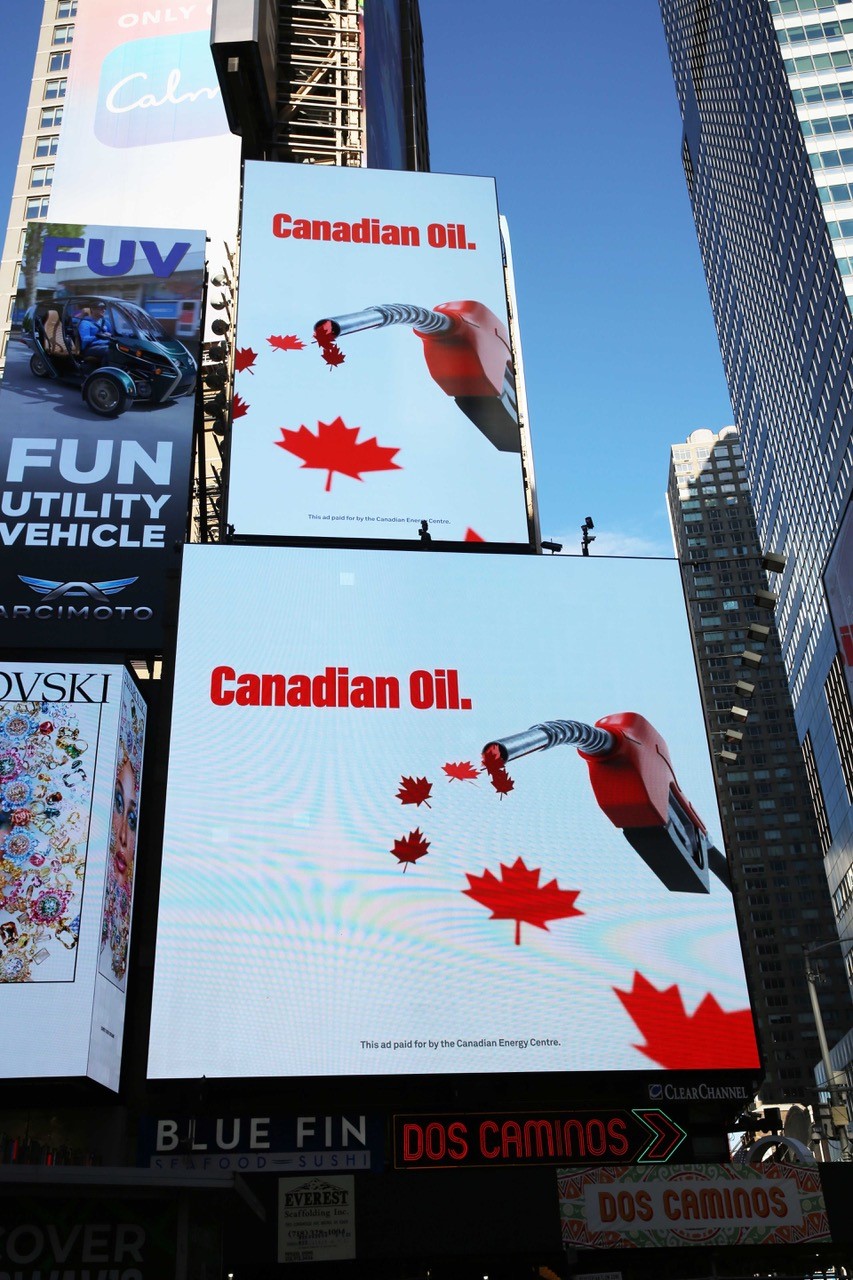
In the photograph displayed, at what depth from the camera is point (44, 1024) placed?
1545cm

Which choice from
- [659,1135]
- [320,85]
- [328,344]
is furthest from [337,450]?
[320,85]

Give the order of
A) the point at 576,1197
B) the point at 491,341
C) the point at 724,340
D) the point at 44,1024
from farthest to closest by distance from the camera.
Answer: the point at 724,340, the point at 491,341, the point at 44,1024, the point at 576,1197

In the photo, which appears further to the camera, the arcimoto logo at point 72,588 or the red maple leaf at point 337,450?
the red maple leaf at point 337,450

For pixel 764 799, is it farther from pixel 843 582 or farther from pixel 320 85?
pixel 320 85

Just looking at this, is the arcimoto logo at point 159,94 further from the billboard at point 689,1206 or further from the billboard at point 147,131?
the billboard at point 689,1206

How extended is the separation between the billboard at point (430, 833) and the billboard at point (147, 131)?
17124 millimetres

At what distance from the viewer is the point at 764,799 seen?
5408 inches

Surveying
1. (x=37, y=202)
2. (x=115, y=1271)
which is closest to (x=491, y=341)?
(x=115, y=1271)

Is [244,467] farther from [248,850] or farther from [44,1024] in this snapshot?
[44,1024]

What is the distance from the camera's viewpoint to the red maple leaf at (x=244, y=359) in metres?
23.3

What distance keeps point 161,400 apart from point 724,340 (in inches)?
3825

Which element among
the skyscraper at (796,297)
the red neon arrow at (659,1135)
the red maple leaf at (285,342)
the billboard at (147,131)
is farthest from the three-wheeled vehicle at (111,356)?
the skyscraper at (796,297)

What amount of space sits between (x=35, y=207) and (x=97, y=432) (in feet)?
115

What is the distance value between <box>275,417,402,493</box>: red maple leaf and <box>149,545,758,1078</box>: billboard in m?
2.91
